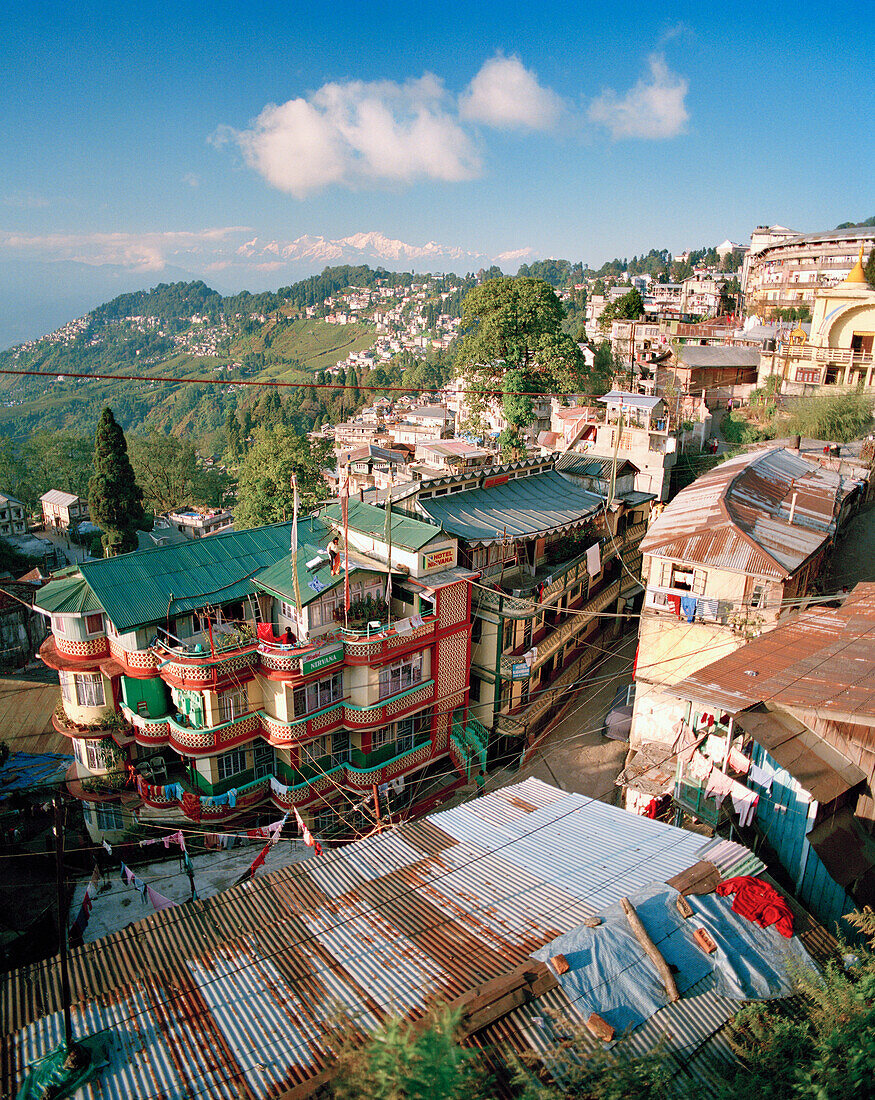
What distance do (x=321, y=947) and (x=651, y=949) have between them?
13.0 feet

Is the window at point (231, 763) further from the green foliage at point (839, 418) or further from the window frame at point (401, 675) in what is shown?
the green foliage at point (839, 418)

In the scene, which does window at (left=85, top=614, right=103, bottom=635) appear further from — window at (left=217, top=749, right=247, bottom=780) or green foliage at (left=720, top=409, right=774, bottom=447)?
green foliage at (left=720, top=409, right=774, bottom=447)

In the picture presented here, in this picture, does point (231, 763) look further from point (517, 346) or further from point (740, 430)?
point (740, 430)

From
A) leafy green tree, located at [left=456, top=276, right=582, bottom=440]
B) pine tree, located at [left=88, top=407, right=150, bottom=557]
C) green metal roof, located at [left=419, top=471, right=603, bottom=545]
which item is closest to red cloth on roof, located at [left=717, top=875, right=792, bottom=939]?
green metal roof, located at [left=419, top=471, right=603, bottom=545]

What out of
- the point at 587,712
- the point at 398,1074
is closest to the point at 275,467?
the point at 587,712

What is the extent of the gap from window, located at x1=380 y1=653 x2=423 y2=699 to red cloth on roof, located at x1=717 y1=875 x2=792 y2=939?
11.4 meters

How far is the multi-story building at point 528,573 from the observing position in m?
21.8

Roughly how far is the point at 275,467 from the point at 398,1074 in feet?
110

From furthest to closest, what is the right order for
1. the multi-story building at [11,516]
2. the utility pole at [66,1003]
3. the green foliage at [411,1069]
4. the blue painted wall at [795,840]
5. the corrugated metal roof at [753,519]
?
1. the multi-story building at [11,516]
2. the corrugated metal roof at [753,519]
3. the blue painted wall at [795,840]
4. the utility pole at [66,1003]
5. the green foliage at [411,1069]

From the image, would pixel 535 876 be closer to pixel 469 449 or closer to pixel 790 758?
pixel 790 758

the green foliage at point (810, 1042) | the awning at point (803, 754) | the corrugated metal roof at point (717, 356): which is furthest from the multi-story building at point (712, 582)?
the corrugated metal roof at point (717, 356)

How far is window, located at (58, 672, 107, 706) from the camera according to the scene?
19.2 metres

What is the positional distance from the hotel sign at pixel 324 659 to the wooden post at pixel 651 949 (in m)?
10.8

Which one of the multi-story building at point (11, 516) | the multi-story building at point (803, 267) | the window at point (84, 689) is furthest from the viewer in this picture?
the multi-story building at point (803, 267)
